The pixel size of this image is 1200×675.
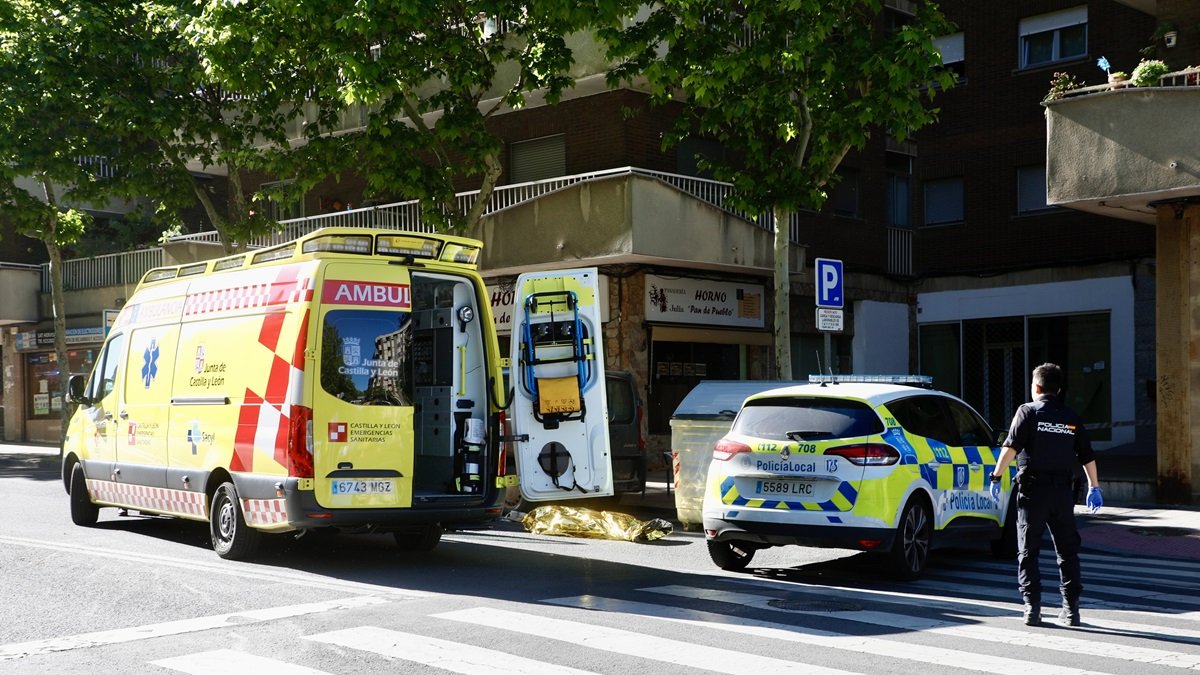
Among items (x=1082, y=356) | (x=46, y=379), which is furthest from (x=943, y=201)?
(x=46, y=379)

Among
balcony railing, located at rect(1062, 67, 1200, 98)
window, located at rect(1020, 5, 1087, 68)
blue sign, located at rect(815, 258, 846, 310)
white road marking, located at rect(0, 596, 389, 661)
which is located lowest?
white road marking, located at rect(0, 596, 389, 661)

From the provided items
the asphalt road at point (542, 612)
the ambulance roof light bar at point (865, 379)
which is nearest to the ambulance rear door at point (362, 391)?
the asphalt road at point (542, 612)

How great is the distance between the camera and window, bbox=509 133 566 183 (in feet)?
81.3

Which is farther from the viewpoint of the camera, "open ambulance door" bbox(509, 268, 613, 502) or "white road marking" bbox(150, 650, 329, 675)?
"open ambulance door" bbox(509, 268, 613, 502)

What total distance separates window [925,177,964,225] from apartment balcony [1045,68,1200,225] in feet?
40.6

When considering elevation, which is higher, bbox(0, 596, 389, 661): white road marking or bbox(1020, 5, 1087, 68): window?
bbox(1020, 5, 1087, 68): window

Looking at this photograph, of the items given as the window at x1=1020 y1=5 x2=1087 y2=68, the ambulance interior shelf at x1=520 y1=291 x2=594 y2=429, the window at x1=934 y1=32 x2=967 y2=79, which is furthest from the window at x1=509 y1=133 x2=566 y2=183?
the ambulance interior shelf at x1=520 y1=291 x2=594 y2=429

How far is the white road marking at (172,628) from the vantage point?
760cm

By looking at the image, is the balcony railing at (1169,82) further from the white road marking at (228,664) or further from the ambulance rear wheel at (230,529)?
the white road marking at (228,664)

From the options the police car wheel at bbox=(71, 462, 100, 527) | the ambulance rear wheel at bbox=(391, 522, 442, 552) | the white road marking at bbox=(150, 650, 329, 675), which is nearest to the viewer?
the white road marking at bbox=(150, 650, 329, 675)

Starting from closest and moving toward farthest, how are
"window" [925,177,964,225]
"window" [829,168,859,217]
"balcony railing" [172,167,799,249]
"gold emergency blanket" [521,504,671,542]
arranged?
"gold emergency blanket" [521,504,671,542], "balcony railing" [172,167,799,249], "window" [829,168,859,217], "window" [925,177,964,225]

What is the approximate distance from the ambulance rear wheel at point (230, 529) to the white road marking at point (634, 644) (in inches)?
130

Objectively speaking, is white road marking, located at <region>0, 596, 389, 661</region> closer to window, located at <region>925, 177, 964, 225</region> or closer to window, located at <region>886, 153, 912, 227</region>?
window, located at <region>886, 153, 912, 227</region>

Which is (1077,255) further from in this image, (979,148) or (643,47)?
(643,47)
